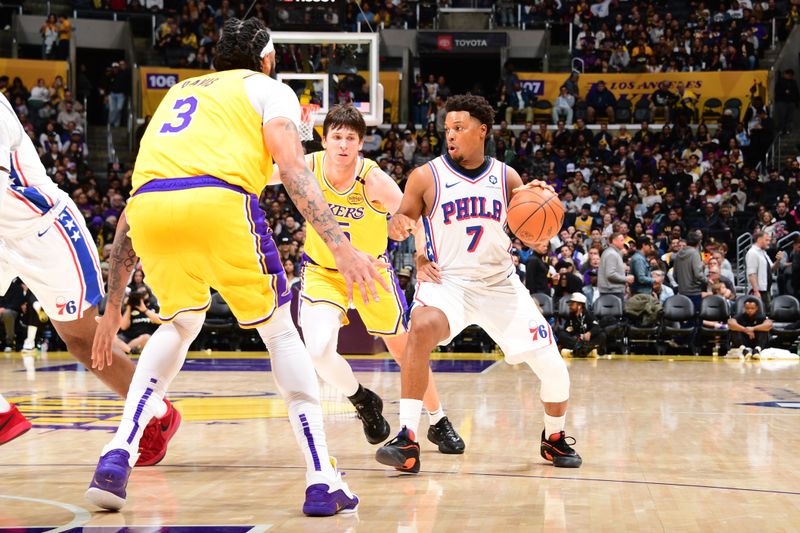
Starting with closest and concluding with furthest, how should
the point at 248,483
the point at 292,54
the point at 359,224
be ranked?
the point at 248,483, the point at 359,224, the point at 292,54

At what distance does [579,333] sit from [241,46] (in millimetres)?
11340

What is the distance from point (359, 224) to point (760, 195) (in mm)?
15368

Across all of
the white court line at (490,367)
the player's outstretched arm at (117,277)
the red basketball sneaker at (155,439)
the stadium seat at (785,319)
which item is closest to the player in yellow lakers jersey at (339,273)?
the red basketball sneaker at (155,439)

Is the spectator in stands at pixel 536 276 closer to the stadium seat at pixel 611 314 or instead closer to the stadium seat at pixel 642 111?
the stadium seat at pixel 611 314

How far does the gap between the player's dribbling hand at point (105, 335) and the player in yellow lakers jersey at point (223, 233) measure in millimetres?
24

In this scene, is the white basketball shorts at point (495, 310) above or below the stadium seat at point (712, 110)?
below

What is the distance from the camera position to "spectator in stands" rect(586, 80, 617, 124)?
23.9 m

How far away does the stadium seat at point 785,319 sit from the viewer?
15172 millimetres

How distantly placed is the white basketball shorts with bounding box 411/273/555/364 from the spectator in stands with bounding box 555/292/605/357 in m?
9.23

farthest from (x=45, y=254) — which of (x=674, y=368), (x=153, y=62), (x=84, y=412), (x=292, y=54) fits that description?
(x=153, y=62)

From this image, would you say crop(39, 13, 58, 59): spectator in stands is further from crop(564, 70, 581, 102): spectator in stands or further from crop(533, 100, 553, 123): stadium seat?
crop(564, 70, 581, 102): spectator in stands

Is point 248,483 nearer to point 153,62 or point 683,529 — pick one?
point 683,529

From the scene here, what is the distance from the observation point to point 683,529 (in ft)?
12.5

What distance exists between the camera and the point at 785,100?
2322 cm
